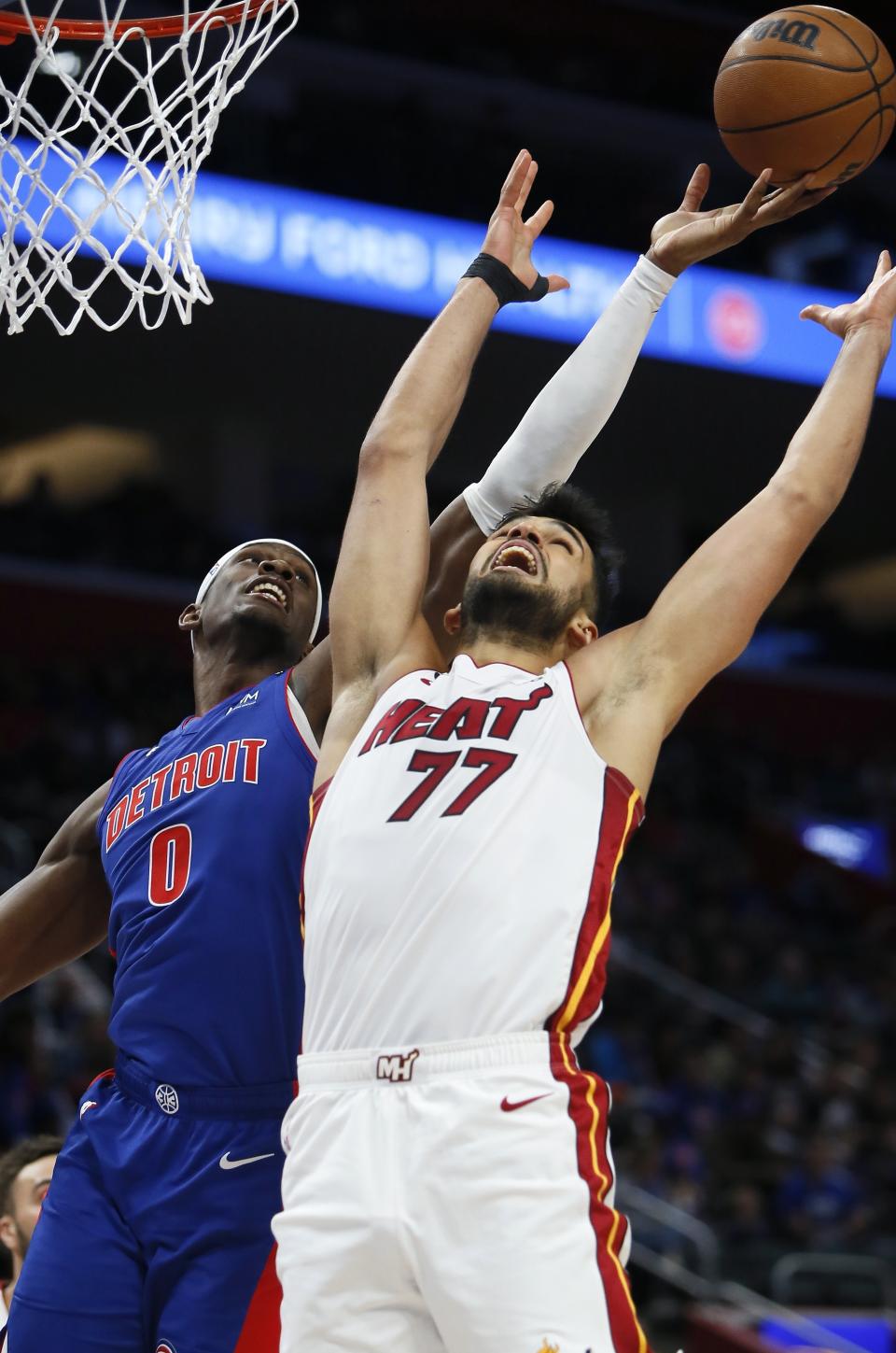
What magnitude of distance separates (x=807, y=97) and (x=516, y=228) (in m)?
0.66

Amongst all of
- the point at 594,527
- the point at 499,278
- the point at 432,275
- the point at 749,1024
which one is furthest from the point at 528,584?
the point at 749,1024

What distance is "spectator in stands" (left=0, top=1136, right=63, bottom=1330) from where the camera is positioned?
13.5 feet

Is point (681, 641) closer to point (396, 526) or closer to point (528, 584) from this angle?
point (528, 584)

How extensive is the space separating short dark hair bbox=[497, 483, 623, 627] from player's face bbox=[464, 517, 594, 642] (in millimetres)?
73

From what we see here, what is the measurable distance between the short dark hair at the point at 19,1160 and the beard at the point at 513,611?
1964 millimetres

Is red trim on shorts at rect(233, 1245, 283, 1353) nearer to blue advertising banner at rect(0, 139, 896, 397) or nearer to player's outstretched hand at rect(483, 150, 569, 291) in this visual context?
player's outstretched hand at rect(483, 150, 569, 291)

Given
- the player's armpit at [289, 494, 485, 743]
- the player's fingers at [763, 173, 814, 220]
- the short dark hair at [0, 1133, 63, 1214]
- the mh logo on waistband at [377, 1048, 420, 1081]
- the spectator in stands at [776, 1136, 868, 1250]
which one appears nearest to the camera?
the mh logo on waistband at [377, 1048, 420, 1081]

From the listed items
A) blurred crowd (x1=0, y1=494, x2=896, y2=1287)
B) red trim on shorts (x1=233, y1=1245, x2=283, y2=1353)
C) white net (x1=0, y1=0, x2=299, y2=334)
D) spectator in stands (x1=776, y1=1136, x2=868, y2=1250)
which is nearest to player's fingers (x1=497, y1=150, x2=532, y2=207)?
white net (x1=0, y1=0, x2=299, y2=334)

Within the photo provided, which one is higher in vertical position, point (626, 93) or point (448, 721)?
point (626, 93)

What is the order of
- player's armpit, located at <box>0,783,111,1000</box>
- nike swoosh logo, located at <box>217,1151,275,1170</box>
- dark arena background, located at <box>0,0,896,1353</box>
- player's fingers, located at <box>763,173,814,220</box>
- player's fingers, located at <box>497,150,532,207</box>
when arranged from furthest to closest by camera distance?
dark arena background, located at <box>0,0,896,1353</box>, player's armpit, located at <box>0,783,111,1000</box>, player's fingers, located at <box>497,150,532,207</box>, player's fingers, located at <box>763,173,814,220</box>, nike swoosh logo, located at <box>217,1151,275,1170</box>

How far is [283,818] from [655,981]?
10052 millimetres

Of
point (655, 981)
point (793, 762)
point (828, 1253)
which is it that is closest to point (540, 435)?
point (828, 1253)

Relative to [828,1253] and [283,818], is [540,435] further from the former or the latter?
[828,1253]

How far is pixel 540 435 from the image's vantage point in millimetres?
3422
